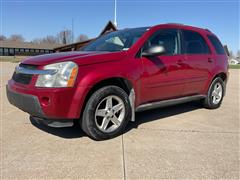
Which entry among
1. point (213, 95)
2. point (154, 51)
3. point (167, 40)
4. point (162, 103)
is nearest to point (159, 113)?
point (162, 103)

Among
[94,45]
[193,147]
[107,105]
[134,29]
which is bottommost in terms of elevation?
[193,147]

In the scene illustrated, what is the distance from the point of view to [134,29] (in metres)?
5.02

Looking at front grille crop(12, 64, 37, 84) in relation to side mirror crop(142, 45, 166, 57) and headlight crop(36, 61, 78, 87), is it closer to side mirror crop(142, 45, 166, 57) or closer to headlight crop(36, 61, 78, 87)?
headlight crop(36, 61, 78, 87)

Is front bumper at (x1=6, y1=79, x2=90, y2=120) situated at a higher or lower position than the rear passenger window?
lower

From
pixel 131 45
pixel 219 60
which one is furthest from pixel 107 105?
pixel 219 60

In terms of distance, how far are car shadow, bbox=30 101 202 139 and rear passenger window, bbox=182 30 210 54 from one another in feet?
4.59

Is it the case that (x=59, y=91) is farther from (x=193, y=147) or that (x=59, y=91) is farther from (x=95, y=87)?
(x=193, y=147)

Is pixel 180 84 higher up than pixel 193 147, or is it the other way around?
pixel 180 84

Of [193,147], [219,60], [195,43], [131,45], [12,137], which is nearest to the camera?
[193,147]

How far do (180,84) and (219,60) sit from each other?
1652mm

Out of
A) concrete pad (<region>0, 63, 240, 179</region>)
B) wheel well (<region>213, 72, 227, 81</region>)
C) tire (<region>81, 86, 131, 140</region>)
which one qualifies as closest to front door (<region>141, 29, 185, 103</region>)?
tire (<region>81, 86, 131, 140</region>)

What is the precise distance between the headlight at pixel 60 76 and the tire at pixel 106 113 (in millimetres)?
447

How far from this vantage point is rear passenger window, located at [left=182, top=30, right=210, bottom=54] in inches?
206

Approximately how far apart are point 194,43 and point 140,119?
6.59 ft
